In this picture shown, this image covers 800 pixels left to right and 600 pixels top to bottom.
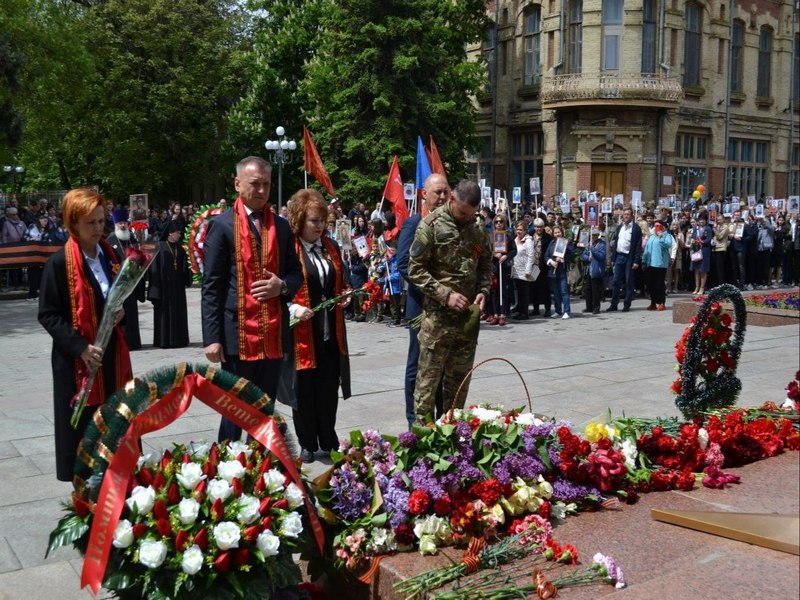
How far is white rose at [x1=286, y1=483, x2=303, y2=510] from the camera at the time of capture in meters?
3.62

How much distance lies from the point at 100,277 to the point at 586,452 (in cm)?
269

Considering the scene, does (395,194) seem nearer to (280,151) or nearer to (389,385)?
(389,385)

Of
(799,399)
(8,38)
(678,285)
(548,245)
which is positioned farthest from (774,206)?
(799,399)

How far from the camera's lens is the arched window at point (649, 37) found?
34.4m

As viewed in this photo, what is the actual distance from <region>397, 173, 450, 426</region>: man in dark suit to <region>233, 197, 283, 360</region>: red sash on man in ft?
4.63

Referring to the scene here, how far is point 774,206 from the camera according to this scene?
2670 centimetres

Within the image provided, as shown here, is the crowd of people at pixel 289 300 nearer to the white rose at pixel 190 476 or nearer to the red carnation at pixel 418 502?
the white rose at pixel 190 476

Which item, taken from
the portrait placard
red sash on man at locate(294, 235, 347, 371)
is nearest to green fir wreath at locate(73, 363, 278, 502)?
red sash on man at locate(294, 235, 347, 371)

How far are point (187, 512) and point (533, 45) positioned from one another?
3509cm

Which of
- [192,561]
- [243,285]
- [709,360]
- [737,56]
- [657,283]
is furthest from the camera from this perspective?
[737,56]

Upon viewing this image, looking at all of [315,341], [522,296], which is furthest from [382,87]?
[315,341]

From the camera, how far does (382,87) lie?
2944 centimetres

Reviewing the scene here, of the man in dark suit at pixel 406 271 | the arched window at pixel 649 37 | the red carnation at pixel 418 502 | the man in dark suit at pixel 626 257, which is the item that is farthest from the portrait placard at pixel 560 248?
the arched window at pixel 649 37

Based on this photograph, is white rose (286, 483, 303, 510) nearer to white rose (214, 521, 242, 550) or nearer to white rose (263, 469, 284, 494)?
white rose (263, 469, 284, 494)
